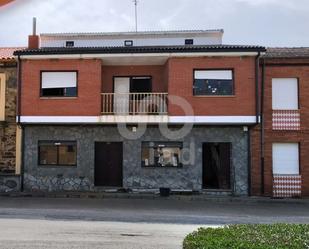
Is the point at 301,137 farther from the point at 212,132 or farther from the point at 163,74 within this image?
the point at 163,74

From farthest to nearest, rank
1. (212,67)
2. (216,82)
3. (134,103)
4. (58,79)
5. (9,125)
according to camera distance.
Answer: (9,125), (58,79), (134,103), (216,82), (212,67)

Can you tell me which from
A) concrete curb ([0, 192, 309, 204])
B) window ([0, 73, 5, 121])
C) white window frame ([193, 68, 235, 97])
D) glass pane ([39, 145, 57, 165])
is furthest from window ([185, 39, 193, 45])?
window ([0, 73, 5, 121])

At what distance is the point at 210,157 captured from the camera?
22406 mm

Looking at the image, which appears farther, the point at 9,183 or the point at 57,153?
the point at 57,153

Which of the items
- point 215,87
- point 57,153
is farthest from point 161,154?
point 57,153

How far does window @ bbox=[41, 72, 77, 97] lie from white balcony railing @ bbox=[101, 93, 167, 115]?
1599 mm

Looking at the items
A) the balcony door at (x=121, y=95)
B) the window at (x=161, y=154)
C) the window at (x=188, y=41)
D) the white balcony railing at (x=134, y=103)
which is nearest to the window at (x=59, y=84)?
the white balcony railing at (x=134, y=103)

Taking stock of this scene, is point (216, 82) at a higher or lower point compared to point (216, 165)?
higher

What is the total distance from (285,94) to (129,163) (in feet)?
28.1

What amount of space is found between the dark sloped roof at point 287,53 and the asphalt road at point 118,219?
24.1ft

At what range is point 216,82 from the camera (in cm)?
2159

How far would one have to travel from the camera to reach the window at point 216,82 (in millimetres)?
21531

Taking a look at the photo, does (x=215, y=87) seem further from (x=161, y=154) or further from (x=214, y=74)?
(x=161, y=154)

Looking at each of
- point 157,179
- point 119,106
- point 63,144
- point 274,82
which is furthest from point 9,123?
point 274,82
